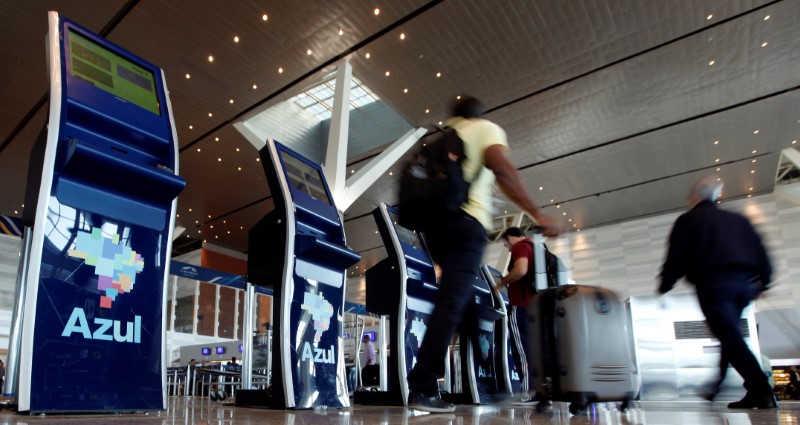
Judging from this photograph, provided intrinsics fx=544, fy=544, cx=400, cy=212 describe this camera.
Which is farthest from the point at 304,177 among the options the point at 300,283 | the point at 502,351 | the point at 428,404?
the point at 502,351

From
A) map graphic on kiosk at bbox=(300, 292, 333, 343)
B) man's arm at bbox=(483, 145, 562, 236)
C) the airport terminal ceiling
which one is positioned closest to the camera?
man's arm at bbox=(483, 145, 562, 236)

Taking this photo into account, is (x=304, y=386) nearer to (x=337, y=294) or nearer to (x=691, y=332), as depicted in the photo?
(x=337, y=294)

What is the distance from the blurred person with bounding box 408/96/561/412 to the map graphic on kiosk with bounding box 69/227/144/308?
4.16 feet

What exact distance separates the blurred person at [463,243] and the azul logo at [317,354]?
1.15m

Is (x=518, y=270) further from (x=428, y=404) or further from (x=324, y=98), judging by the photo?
(x=324, y=98)

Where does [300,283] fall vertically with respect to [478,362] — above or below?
above

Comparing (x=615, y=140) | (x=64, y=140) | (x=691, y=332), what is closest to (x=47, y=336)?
(x=64, y=140)

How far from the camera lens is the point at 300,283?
3.40 metres

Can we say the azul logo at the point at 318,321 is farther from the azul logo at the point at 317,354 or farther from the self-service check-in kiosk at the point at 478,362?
the self-service check-in kiosk at the point at 478,362

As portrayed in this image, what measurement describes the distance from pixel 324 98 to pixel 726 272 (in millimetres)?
13612

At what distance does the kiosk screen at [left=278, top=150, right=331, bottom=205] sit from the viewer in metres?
3.74

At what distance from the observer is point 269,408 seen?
125 inches

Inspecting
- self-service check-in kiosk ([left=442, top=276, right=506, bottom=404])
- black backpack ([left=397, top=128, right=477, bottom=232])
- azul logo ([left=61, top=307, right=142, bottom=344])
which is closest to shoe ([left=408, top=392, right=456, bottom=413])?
black backpack ([left=397, top=128, right=477, bottom=232])

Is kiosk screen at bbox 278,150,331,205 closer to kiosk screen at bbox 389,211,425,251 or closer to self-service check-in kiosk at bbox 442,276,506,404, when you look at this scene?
kiosk screen at bbox 389,211,425,251
